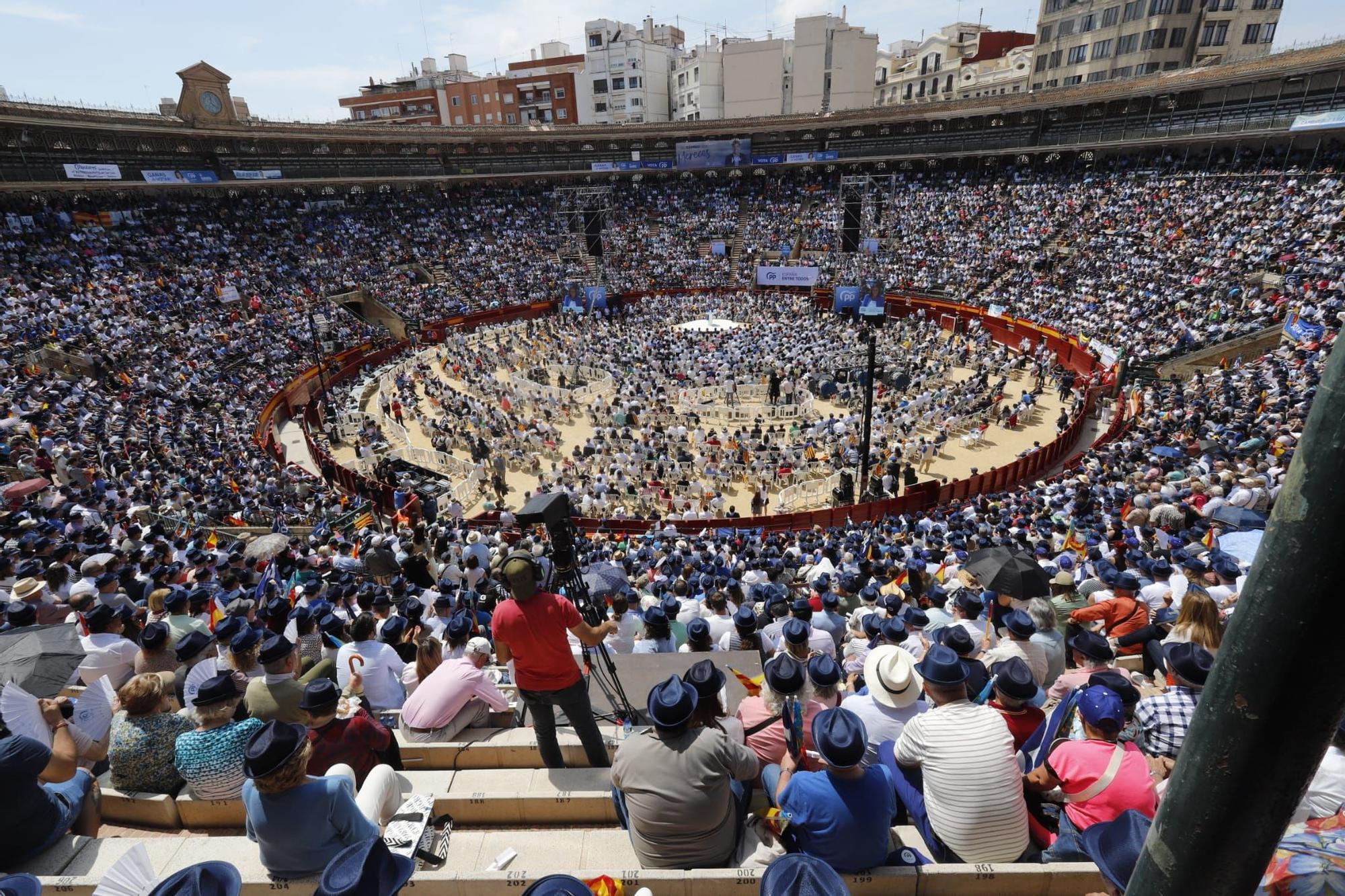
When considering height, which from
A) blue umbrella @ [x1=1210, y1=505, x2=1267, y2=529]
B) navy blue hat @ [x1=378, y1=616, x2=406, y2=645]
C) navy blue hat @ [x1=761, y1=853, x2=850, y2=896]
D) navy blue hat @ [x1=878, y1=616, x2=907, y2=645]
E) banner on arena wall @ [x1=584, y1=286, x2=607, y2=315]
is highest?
navy blue hat @ [x1=761, y1=853, x2=850, y2=896]

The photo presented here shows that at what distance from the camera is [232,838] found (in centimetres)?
405

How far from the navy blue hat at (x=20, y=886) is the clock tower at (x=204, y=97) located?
1907 inches

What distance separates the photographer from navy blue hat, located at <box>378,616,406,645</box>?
713cm

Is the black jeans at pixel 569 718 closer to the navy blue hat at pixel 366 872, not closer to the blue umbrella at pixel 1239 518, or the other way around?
the navy blue hat at pixel 366 872

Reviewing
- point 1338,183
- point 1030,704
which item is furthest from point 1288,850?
point 1338,183

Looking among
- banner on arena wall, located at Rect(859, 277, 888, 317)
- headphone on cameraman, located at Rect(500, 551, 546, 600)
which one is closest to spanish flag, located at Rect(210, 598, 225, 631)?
headphone on cameraman, located at Rect(500, 551, 546, 600)

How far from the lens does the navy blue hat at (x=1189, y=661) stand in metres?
4.61

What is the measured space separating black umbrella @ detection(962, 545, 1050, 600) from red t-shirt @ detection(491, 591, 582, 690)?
18.2 feet

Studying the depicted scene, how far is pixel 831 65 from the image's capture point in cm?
6500

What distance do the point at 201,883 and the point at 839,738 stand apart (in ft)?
9.47

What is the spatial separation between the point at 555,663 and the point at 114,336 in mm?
→ 31126

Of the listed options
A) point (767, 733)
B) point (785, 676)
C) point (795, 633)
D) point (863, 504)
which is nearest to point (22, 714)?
point (767, 733)

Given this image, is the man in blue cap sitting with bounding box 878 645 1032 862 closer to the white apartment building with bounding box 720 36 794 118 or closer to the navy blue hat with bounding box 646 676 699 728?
the navy blue hat with bounding box 646 676 699 728

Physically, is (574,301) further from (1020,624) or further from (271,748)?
(271,748)
